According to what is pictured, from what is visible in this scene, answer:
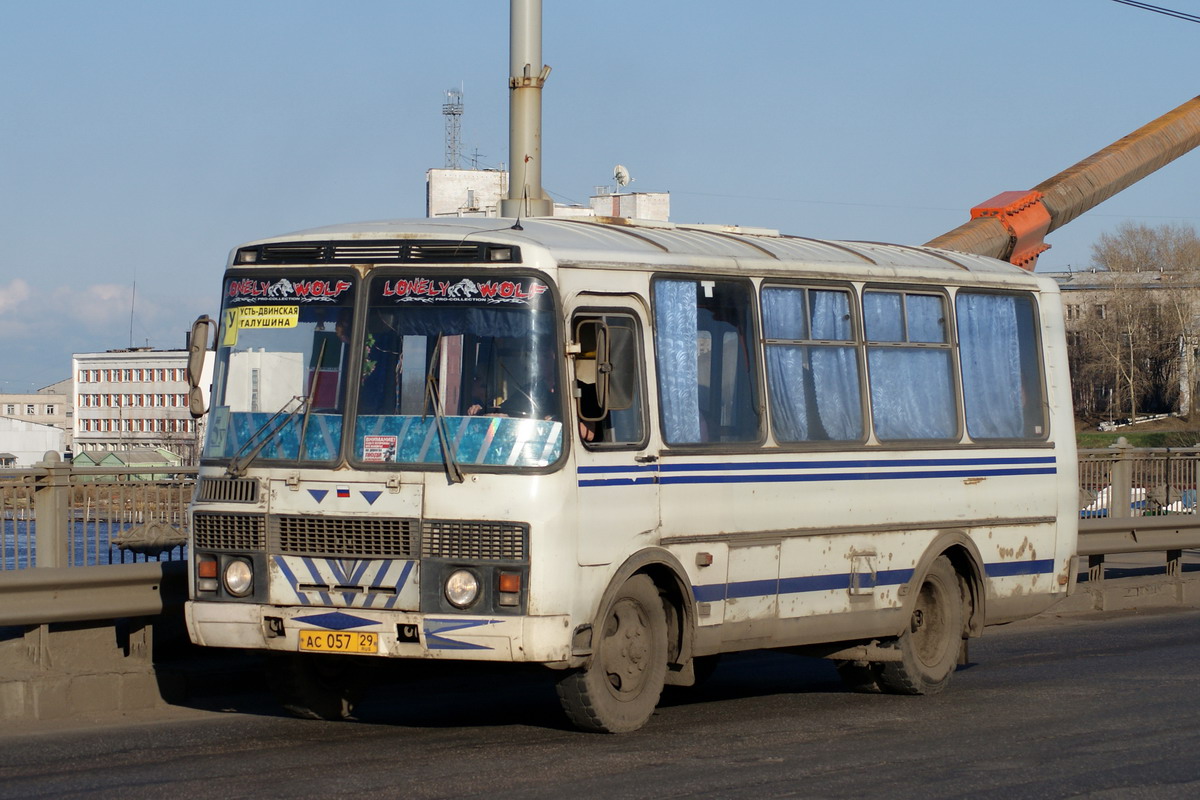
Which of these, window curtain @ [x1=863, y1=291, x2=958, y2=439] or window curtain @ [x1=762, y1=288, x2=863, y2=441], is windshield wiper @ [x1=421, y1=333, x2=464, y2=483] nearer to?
window curtain @ [x1=762, y1=288, x2=863, y2=441]

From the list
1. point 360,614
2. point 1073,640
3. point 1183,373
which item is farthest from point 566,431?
point 1183,373

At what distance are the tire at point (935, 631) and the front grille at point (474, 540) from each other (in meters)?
3.86

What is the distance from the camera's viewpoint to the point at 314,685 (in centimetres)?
949

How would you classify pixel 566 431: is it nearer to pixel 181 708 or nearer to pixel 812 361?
pixel 812 361

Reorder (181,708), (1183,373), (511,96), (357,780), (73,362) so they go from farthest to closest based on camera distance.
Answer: (73,362) < (1183,373) < (511,96) < (181,708) < (357,780)

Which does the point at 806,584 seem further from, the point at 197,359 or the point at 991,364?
the point at 197,359

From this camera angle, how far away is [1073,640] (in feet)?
48.1

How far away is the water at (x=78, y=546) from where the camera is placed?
410 inches

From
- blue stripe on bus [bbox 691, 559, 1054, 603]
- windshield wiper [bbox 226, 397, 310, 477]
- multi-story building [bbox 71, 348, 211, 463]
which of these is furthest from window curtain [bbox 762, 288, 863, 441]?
multi-story building [bbox 71, 348, 211, 463]

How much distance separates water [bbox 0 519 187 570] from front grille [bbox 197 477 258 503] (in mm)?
1614

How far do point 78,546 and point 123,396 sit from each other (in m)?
146

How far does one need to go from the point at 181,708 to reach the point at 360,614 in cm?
214

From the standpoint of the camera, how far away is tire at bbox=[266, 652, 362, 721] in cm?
938

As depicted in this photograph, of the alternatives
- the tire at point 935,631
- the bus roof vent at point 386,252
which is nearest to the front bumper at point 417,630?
the bus roof vent at point 386,252
